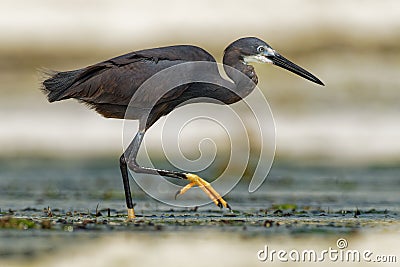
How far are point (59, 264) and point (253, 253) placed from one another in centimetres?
165

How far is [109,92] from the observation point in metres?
12.7

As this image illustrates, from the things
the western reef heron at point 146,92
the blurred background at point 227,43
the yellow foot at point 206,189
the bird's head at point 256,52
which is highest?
the blurred background at point 227,43

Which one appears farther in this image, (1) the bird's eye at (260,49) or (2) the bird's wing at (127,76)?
(1) the bird's eye at (260,49)

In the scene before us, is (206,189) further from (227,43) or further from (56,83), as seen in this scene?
(227,43)

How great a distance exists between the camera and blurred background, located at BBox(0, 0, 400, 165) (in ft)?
70.0

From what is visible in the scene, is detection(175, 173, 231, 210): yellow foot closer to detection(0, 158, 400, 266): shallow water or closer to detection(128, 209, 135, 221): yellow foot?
detection(0, 158, 400, 266): shallow water

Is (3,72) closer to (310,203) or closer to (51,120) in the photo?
(51,120)

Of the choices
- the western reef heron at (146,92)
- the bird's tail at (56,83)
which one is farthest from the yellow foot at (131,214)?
the bird's tail at (56,83)

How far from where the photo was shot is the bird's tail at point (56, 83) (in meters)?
12.9

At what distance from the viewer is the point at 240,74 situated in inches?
513

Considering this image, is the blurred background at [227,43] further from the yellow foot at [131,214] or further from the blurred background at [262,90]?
the yellow foot at [131,214]

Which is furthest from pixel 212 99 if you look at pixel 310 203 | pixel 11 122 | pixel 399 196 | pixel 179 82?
pixel 11 122

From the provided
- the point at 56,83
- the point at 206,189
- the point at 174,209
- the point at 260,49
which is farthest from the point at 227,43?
the point at 206,189

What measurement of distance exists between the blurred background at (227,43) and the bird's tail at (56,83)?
708 centimetres
